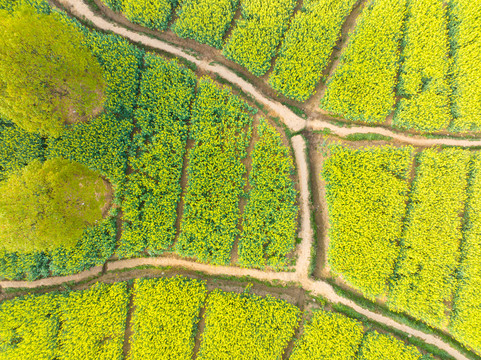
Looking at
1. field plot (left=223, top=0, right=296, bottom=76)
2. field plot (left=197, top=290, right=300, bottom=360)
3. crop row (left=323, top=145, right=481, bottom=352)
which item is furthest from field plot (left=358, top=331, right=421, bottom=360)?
field plot (left=223, top=0, right=296, bottom=76)

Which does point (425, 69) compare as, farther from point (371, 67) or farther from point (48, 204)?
point (48, 204)

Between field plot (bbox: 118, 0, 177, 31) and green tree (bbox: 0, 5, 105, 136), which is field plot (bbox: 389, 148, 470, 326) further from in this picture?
green tree (bbox: 0, 5, 105, 136)

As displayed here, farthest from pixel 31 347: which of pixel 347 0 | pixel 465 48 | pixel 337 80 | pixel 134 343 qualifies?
pixel 465 48

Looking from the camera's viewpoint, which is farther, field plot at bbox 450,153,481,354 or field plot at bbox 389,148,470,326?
Answer: field plot at bbox 389,148,470,326

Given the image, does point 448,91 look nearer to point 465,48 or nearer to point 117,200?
point 465,48

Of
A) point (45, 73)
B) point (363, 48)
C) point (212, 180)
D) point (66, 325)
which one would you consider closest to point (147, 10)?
point (45, 73)

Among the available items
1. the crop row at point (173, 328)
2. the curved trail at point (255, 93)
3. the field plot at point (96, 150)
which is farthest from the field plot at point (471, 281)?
the field plot at point (96, 150)
